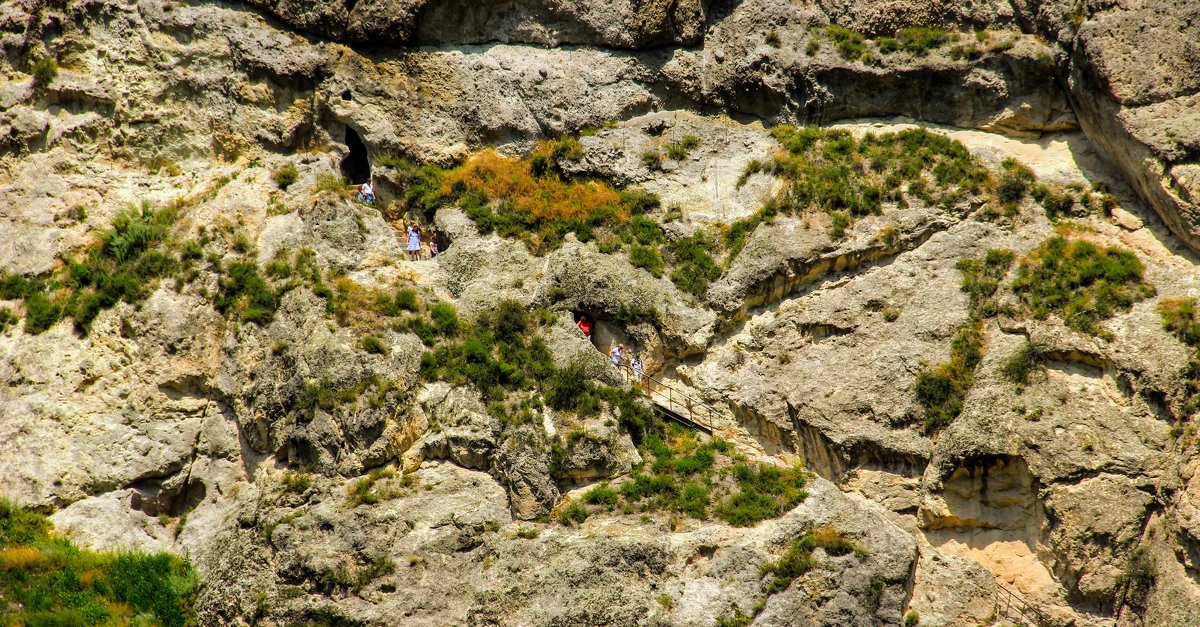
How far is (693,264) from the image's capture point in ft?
92.8

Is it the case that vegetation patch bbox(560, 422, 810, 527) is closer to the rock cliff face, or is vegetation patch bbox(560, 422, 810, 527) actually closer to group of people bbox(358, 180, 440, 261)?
the rock cliff face

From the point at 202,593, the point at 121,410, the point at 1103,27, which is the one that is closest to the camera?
the point at 202,593

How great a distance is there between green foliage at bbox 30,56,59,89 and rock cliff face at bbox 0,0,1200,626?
0.87 feet

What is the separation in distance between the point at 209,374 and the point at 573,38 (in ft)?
45.1

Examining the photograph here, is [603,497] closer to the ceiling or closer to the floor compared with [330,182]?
closer to the floor

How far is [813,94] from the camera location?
101ft

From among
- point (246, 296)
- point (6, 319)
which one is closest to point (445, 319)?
point (246, 296)

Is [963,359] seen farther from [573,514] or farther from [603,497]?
[573,514]

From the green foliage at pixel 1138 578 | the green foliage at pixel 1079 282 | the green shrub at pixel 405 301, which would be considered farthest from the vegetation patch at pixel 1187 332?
the green shrub at pixel 405 301

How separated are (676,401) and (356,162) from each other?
38.8 ft

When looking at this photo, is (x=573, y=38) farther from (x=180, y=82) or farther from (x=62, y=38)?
(x=62, y=38)

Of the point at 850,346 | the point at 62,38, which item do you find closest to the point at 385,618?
the point at 850,346

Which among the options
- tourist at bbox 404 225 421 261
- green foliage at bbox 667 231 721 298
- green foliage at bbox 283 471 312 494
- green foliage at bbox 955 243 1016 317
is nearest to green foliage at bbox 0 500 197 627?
green foliage at bbox 283 471 312 494

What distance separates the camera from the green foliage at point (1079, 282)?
83.3 ft
